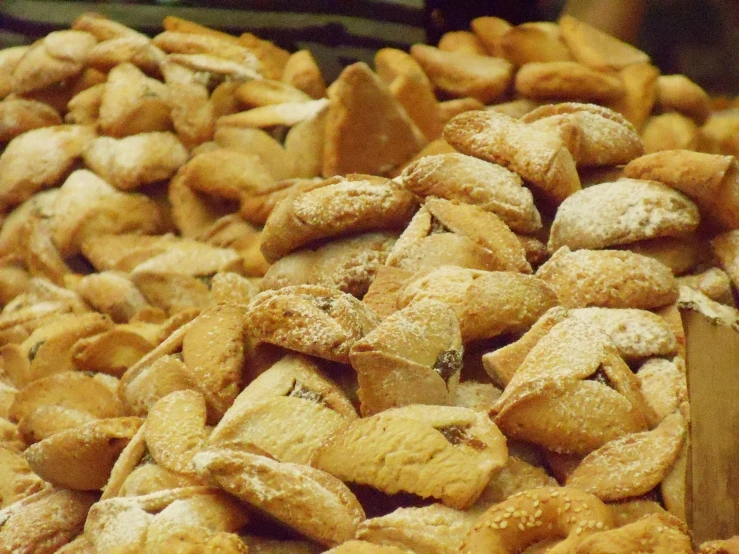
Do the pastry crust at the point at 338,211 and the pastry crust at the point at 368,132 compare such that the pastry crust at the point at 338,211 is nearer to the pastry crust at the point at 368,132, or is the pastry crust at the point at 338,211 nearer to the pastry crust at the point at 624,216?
the pastry crust at the point at 624,216

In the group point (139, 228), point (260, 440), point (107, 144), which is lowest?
point (139, 228)

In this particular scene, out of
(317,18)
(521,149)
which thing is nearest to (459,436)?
(521,149)

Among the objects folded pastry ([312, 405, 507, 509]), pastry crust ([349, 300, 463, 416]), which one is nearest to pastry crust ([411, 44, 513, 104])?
pastry crust ([349, 300, 463, 416])

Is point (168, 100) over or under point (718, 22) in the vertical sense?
under

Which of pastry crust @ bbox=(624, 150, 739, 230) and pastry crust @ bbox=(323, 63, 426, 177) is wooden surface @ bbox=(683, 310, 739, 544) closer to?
pastry crust @ bbox=(624, 150, 739, 230)

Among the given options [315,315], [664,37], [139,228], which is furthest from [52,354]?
[664,37]

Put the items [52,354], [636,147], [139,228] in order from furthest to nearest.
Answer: [139,228]
[52,354]
[636,147]

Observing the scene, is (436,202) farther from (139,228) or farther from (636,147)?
(139,228)
